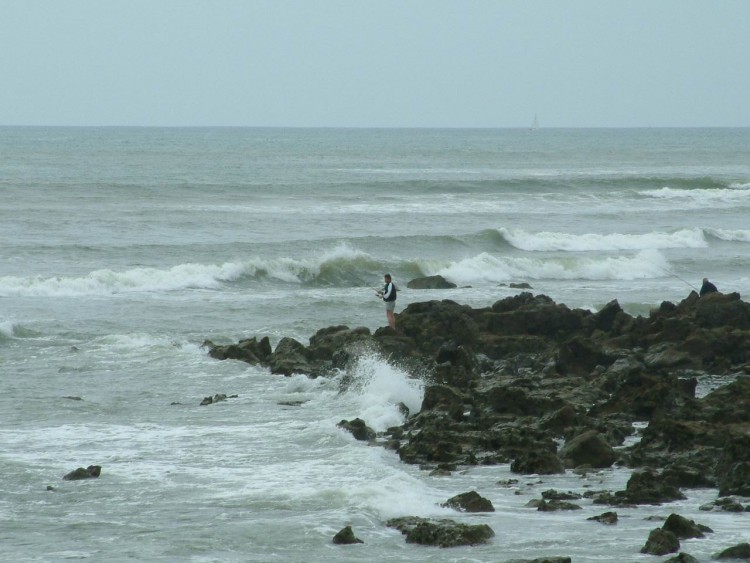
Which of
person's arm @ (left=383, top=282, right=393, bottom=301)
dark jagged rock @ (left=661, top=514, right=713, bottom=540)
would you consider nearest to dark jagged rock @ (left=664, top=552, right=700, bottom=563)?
dark jagged rock @ (left=661, top=514, right=713, bottom=540)

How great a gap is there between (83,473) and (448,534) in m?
4.38

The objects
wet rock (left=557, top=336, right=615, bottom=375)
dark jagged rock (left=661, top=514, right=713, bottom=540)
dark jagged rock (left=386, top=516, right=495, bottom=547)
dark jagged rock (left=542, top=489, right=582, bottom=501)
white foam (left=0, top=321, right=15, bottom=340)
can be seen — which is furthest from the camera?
white foam (left=0, top=321, right=15, bottom=340)

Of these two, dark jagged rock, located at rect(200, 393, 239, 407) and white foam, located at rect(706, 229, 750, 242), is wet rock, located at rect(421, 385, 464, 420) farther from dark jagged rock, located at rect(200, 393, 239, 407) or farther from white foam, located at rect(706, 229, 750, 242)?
white foam, located at rect(706, 229, 750, 242)

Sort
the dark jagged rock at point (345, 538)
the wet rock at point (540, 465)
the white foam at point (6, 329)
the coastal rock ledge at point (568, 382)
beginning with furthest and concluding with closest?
the white foam at point (6, 329), the coastal rock ledge at point (568, 382), the wet rock at point (540, 465), the dark jagged rock at point (345, 538)

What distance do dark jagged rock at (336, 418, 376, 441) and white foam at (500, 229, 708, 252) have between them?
2508cm

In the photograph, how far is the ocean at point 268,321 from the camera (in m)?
11.0

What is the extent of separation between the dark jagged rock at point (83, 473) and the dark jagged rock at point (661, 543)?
5.91 meters

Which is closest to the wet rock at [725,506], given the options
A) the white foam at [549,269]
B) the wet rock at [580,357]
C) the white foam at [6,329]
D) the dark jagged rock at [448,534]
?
the dark jagged rock at [448,534]

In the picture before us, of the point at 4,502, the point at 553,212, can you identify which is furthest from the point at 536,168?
the point at 4,502

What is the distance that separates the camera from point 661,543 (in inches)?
385

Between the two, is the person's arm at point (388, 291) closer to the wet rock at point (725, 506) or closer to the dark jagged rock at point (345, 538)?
the wet rock at point (725, 506)

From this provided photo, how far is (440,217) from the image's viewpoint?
46.0m

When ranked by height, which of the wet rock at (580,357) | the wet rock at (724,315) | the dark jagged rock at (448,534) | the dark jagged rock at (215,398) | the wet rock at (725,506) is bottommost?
the dark jagged rock at (215,398)

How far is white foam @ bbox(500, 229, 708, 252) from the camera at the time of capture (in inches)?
1550
